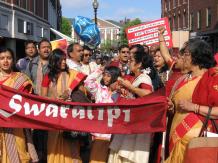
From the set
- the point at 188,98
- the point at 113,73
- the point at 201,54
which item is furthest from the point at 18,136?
the point at 201,54

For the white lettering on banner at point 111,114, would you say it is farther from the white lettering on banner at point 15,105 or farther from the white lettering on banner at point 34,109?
the white lettering on banner at point 15,105

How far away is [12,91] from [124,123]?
52.7 inches

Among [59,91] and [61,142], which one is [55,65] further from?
[61,142]

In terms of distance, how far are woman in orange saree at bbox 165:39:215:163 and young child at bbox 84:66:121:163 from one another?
5.12 ft

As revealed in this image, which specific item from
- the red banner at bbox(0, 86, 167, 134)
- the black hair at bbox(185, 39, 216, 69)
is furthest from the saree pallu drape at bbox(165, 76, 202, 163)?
the red banner at bbox(0, 86, 167, 134)

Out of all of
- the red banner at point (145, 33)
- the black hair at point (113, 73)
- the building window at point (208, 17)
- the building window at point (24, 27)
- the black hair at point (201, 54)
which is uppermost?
the building window at point (208, 17)

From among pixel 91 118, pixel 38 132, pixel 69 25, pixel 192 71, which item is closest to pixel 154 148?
pixel 91 118

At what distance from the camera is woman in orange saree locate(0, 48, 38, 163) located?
559 cm

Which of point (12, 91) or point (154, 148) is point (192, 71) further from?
point (12, 91)

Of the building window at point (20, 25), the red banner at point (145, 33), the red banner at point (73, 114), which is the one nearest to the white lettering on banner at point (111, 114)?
the red banner at point (73, 114)

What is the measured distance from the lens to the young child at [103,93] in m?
6.18

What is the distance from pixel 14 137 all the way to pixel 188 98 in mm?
2193

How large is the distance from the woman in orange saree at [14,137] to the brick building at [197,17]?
35.8 m

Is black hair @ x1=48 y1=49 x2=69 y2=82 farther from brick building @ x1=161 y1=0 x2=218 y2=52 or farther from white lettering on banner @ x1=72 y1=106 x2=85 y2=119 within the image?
brick building @ x1=161 y1=0 x2=218 y2=52
